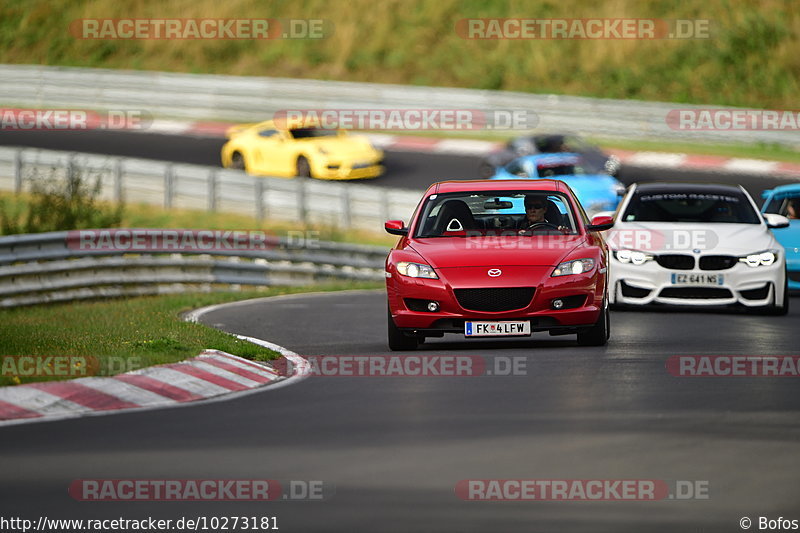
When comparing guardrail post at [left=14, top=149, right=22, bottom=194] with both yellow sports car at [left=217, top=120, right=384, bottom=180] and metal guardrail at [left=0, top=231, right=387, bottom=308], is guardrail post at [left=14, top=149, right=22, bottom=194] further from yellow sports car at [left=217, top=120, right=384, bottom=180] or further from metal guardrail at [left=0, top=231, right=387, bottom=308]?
metal guardrail at [left=0, top=231, right=387, bottom=308]

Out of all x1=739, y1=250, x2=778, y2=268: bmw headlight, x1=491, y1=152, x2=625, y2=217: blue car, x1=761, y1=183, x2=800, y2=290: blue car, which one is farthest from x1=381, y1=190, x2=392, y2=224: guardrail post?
x1=739, y1=250, x2=778, y2=268: bmw headlight

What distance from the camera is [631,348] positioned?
1408cm

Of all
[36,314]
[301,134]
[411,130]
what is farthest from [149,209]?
[36,314]

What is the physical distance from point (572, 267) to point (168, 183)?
21529 millimetres

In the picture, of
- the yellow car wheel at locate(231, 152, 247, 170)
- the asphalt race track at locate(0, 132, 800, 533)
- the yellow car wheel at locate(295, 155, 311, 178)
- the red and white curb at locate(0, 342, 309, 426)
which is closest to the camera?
the asphalt race track at locate(0, 132, 800, 533)

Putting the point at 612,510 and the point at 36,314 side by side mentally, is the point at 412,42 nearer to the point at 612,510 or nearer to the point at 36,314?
the point at 36,314

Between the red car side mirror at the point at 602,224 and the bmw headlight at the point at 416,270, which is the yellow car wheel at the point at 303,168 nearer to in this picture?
the red car side mirror at the point at 602,224

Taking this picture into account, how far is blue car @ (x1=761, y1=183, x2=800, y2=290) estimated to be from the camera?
19938 mm

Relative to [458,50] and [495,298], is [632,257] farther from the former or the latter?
[458,50]

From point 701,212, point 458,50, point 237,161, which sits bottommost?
point 701,212

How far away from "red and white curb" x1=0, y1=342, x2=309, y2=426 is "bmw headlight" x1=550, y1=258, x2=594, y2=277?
7.60ft

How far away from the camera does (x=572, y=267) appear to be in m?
13.6

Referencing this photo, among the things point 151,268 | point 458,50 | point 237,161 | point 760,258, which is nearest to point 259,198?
point 237,161

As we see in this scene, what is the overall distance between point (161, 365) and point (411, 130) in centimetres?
3274
